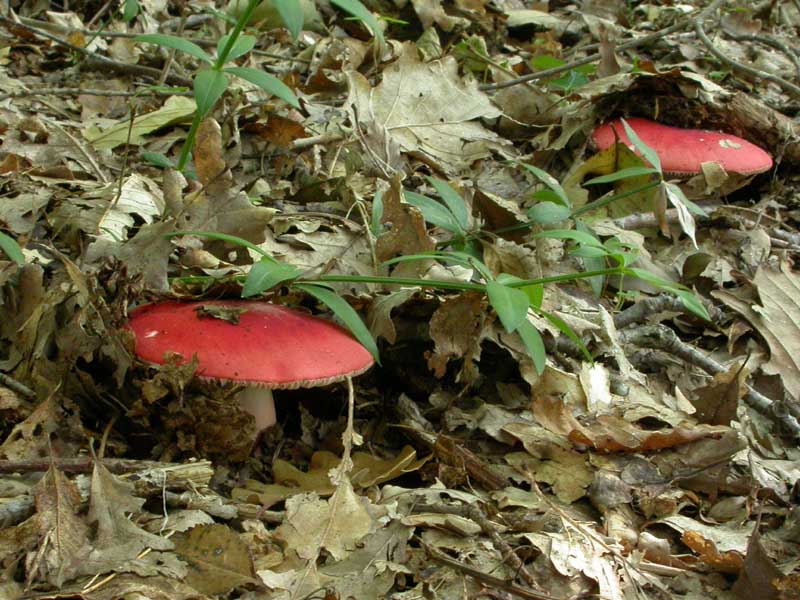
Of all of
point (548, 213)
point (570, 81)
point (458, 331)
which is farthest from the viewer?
point (570, 81)

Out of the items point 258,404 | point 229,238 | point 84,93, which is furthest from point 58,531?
point 84,93

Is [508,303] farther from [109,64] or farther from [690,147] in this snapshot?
[109,64]

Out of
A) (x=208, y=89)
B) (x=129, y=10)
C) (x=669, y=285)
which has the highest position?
(x=208, y=89)

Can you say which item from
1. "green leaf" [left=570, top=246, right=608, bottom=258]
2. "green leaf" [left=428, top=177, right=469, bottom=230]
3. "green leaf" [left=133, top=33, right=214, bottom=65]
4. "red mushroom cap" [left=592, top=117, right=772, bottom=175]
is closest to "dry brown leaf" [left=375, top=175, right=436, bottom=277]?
"green leaf" [left=428, top=177, right=469, bottom=230]

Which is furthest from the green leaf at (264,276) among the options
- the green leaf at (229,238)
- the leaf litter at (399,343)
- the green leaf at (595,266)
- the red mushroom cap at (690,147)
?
the red mushroom cap at (690,147)

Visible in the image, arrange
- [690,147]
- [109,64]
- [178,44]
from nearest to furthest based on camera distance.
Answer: [178,44], [690,147], [109,64]

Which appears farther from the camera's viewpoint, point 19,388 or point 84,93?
point 84,93
